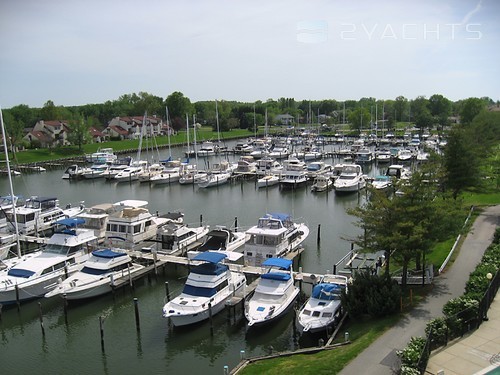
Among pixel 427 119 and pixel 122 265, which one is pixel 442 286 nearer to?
pixel 122 265

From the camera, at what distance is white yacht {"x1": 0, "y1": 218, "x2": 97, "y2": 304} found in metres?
29.1

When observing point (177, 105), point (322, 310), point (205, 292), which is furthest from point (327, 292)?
point (177, 105)

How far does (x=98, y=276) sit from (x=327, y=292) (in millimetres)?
14495

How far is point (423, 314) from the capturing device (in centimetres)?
2212

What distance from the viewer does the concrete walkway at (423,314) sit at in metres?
17.9

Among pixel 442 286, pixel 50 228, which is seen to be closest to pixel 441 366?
pixel 442 286

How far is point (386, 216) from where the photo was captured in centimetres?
2525

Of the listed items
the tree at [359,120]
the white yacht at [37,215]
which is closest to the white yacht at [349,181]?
the white yacht at [37,215]

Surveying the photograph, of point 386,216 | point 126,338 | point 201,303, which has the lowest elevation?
point 126,338

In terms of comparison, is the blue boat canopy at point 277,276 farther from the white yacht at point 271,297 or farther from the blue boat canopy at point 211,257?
the blue boat canopy at point 211,257

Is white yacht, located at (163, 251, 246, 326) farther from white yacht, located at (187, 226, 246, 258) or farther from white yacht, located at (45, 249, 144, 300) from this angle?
white yacht, located at (187, 226, 246, 258)

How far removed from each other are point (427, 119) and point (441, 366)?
432ft

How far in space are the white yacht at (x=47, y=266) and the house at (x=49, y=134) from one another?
278 ft

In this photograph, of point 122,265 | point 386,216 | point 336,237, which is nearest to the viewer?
point 386,216
